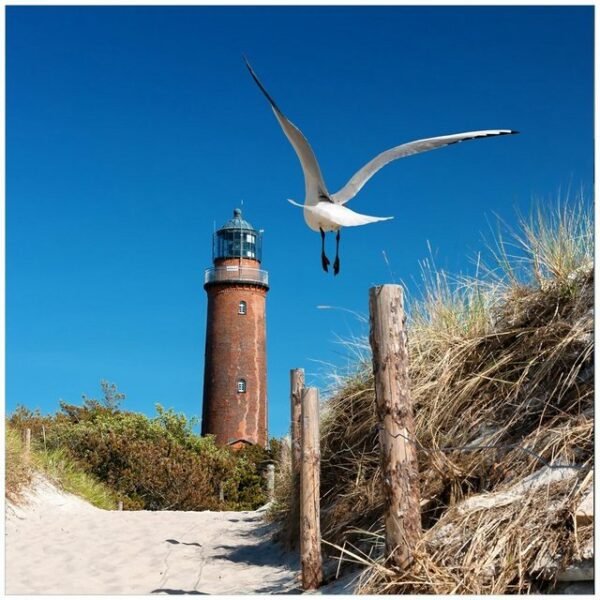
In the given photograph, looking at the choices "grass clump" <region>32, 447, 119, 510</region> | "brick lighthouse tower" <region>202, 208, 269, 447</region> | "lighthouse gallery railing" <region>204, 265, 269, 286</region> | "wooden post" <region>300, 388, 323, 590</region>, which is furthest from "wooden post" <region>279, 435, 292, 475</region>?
"lighthouse gallery railing" <region>204, 265, 269, 286</region>

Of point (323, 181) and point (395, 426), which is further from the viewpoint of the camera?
point (323, 181)

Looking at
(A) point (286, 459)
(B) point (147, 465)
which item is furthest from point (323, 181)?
(B) point (147, 465)

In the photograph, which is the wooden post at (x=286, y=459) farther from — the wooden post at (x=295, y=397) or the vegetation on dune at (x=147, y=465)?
the vegetation on dune at (x=147, y=465)

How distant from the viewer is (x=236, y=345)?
80.7 ft

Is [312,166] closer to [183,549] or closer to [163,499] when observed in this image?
[183,549]

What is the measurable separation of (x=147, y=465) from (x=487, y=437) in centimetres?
1138

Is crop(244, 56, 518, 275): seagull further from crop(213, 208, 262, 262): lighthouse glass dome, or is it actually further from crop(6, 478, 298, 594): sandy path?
crop(213, 208, 262, 262): lighthouse glass dome

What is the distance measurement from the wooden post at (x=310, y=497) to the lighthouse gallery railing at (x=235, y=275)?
62.9ft

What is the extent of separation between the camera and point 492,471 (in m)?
5.21

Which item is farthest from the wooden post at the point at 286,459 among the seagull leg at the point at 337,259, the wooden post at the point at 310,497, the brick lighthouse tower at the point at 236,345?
the brick lighthouse tower at the point at 236,345

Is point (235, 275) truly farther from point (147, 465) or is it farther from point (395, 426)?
point (395, 426)

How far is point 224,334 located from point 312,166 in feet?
63.6

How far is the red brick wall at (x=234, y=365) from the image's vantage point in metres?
24.1

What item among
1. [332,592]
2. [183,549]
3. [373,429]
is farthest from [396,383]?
[183,549]
